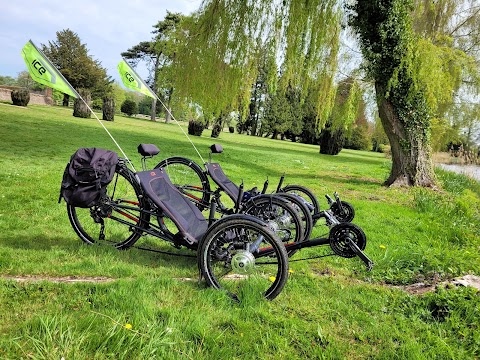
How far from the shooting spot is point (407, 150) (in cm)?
1076

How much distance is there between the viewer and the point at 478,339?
2.66 m

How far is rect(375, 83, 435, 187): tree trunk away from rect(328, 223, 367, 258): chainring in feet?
27.7

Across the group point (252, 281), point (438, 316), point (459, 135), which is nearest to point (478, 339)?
point (438, 316)

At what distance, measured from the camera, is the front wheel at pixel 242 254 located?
9.87 feet

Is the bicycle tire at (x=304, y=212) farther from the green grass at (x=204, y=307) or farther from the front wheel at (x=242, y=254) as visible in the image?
the front wheel at (x=242, y=254)

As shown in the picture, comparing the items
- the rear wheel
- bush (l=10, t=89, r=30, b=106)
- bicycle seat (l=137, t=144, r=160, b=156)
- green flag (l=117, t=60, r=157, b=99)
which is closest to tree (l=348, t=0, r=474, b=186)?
green flag (l=117, t=60, r=157, b=99)

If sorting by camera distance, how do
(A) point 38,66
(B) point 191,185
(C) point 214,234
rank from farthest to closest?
1. (B) point 191,185
2. (A) point 38,66
3. (C) point 214,234

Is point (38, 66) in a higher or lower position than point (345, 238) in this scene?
→ higher

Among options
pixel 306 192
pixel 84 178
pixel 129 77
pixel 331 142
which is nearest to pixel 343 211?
pixel 306 192

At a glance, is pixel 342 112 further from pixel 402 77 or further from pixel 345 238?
pixel 345 238

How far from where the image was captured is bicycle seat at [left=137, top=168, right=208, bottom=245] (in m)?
3.57

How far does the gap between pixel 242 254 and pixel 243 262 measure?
68mm

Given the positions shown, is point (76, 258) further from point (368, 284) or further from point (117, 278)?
point (368, 284)

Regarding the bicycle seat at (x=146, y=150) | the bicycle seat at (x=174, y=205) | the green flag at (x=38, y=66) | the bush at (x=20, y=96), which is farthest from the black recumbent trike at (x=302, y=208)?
the bush at (x=20, y=96)
